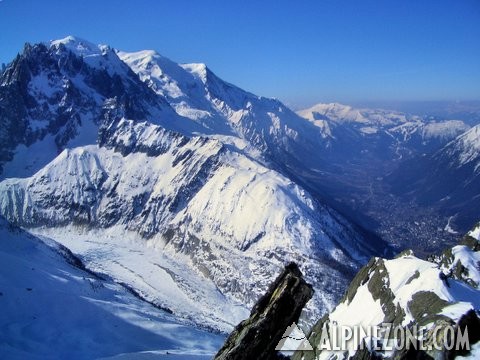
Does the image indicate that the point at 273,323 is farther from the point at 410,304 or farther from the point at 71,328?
the point at 71,328

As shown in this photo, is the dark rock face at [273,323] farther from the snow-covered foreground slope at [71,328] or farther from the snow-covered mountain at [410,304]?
the snow-covered foreground slope at [71,328]

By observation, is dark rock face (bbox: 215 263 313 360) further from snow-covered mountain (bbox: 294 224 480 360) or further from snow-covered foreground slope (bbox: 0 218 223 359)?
snow-covered foreground slope (bbox: 0 218 223 359)

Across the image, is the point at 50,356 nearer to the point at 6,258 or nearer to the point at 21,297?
the point at 21,297

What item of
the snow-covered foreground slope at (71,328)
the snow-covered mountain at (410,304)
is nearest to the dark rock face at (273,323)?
the snow-covered mountain at (410,304)

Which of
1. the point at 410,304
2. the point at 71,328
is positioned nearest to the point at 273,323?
the point at 410,304

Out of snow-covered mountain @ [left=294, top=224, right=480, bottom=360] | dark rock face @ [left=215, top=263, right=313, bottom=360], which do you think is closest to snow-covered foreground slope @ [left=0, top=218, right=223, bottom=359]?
snow-covered mountain @ [left=294, top=224, right=480, bottom=360]

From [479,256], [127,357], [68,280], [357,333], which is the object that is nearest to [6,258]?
[68,280]
